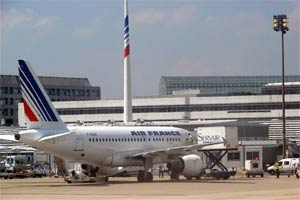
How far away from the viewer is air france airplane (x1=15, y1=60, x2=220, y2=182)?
49094 mm

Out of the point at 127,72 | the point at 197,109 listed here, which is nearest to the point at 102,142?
the point at 127,72

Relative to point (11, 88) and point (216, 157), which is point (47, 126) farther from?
point (11, 88)

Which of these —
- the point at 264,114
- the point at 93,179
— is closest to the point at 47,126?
the point at 93,179

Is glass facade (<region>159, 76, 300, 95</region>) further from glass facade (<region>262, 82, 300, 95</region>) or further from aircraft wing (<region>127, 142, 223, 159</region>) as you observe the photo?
aircraft wing (<region>127, 142, 223, 159</region>)

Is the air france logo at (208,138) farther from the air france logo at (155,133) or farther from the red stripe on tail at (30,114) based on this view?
the red stripe on tail at (30,114)

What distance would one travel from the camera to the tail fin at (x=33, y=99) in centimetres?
4894

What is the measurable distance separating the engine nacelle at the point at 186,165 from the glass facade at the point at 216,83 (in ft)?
398

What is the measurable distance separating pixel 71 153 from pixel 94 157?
7.89ft

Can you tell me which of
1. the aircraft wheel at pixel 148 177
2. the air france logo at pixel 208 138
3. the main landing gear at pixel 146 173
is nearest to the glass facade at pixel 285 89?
the air france logo at pixel 208 138

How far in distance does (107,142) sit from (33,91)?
7.70 meters

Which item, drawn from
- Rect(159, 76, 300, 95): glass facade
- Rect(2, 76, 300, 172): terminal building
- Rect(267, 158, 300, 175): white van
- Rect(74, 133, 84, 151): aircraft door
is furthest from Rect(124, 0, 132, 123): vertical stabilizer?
Rect(159, 76, 300, 95): glass facade

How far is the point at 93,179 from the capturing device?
2163 inches

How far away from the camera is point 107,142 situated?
53.9 metres

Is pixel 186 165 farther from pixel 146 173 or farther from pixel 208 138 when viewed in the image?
pixel 208 138
